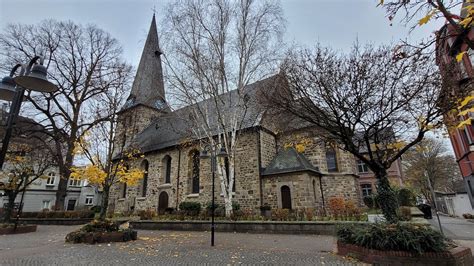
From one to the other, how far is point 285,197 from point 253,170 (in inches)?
117

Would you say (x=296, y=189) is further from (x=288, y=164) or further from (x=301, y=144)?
(x=301, y=144)

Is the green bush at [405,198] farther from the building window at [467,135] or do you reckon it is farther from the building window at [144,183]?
the building window at [144,183]

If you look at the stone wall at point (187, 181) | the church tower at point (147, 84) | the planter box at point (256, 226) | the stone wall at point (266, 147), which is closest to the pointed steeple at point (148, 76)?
the church tower at point (147, 84)

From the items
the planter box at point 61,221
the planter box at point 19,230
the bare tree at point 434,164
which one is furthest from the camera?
the bare tree at point 434,164

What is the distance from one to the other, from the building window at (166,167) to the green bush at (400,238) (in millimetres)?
19503

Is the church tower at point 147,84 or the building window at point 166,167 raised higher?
the church tower at point 147,84

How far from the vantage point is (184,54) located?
15039 millimetres

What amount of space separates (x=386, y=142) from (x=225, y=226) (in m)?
8.31

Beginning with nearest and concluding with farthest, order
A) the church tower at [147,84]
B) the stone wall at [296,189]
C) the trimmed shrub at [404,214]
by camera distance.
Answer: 1. the trimmed shrub at [404,214]
2. the stone wall at [296,189]
3. the church tower at [147,84]

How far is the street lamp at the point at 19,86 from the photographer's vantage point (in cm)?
411

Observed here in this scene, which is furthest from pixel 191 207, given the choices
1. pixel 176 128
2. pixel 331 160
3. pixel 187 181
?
pixel 331 160

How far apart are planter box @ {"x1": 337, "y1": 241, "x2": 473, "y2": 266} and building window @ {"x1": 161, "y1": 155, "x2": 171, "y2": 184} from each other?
65.6 ft

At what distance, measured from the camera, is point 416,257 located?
16.8 feet

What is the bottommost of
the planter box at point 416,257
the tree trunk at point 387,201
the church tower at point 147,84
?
the planter box at point 416,257
